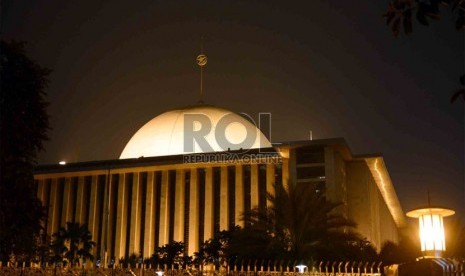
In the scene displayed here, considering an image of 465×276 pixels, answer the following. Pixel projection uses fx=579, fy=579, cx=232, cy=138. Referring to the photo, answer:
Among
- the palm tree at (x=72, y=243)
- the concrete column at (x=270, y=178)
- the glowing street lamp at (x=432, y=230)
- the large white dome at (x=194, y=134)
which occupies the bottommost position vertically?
the glowing street lamp at (x=432, y=230)

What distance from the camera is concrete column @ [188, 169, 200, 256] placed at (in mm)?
43938

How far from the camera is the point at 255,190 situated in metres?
43.3

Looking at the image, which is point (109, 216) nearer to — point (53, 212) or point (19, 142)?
point (53, 212)

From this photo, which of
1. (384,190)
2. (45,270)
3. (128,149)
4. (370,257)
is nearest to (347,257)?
(370,257)

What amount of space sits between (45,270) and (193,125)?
3948 cm

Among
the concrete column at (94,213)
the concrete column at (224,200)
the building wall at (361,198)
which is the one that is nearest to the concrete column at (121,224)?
the concrete column at (94,213)

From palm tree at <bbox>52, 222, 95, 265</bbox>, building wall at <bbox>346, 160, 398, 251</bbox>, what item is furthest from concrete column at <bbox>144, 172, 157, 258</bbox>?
building wall at <bbox>346, 160, 398, 251</bbox>

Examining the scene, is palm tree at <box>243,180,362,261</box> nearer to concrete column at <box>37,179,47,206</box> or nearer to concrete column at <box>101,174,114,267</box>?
concrete column at <box>101,174,114,267</box>

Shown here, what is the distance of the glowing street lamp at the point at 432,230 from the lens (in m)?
8.27

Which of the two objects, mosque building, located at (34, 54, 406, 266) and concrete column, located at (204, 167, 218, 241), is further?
concrete column, located at (204, 167, 218, 241)

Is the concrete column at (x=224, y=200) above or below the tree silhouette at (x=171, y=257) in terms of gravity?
above

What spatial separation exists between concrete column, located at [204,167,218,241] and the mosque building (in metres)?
0.08

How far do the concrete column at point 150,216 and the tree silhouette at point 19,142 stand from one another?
29700 millimetres

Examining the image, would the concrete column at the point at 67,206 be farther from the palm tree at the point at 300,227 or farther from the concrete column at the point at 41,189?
the palm tree at the point at 300,227
